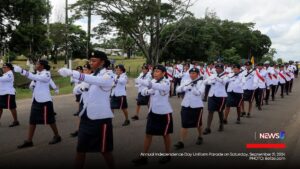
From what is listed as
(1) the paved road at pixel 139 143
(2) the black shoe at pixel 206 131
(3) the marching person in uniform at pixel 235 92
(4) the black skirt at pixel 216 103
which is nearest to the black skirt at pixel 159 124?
(1) the paved road at pixel 139 143

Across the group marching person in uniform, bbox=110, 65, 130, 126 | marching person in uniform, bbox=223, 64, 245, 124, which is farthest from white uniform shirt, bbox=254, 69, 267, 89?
marching person in uniform, bbox=110, 65, 130, 126

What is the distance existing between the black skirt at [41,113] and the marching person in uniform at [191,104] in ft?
8.70

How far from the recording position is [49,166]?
6504 millimetres

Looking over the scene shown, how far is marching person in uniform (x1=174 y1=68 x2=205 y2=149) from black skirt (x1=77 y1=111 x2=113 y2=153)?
2.62 meters

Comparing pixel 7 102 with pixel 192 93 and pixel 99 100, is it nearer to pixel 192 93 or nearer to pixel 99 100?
pixel 192 93

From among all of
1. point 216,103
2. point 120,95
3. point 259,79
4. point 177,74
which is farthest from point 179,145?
point 177,74

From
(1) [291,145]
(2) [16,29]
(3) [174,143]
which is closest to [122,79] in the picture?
(3) [174,143]

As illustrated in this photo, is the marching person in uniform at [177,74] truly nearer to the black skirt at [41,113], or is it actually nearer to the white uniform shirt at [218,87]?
the white uniform shirt at [218,87]

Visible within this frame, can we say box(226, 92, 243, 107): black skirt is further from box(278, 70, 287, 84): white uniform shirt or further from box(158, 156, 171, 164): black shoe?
box(278, 70, 287, 84): white uniform shirt

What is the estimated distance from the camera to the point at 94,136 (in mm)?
5332

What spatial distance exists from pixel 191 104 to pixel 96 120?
293 cm

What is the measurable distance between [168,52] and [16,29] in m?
16.9

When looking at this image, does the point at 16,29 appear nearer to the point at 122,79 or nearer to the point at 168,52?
the point at 168,52

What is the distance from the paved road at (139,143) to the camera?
676cm
